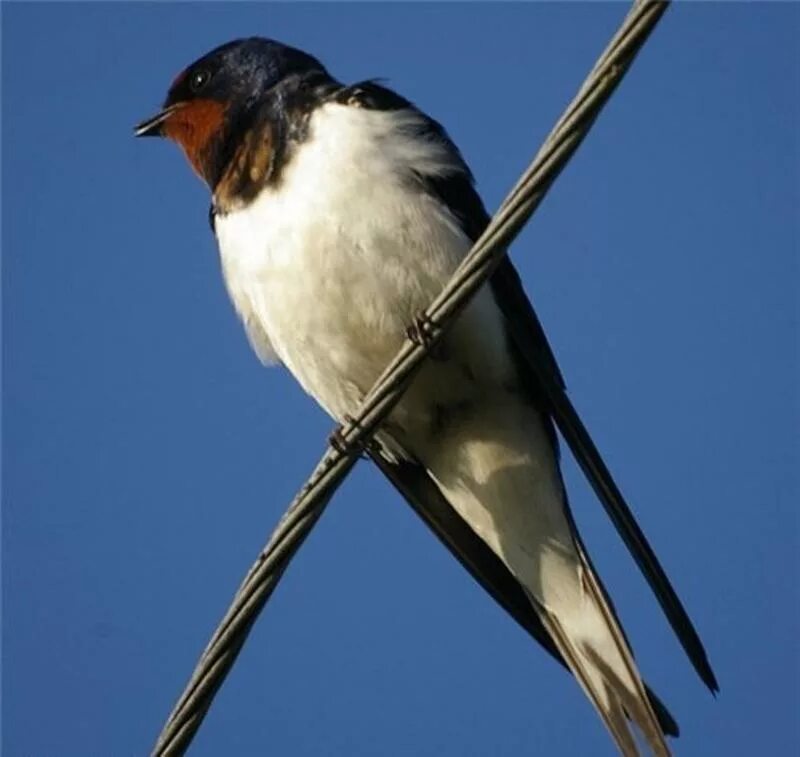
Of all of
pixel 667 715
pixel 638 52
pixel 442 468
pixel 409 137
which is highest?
pixel 638 52

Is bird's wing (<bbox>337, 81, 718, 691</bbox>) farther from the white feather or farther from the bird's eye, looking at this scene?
the bird's eye

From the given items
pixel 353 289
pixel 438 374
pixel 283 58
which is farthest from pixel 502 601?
pixel 283 58

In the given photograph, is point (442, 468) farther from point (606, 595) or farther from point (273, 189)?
point (273, 189)

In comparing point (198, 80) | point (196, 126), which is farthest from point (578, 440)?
point (198, 80)

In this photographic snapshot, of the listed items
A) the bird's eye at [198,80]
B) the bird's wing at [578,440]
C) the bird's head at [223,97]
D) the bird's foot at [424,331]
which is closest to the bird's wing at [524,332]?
the bird's wing at [578,440]

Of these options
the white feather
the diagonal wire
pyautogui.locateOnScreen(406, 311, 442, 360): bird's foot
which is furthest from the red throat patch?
the diagonal wire

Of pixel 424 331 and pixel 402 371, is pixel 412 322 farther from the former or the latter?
pixel 402 371
